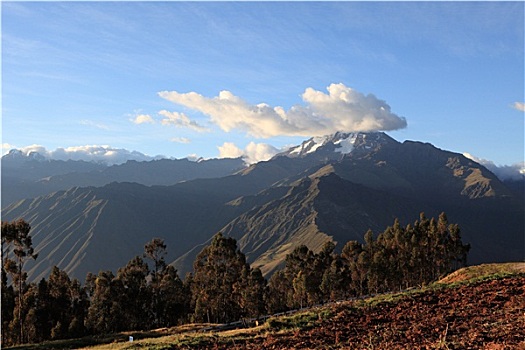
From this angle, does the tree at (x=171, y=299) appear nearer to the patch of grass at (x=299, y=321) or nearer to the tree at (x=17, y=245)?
the tree at (x=17, y=245)

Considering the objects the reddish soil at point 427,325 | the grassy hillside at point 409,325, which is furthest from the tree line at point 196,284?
the reddish soil at point 427,325

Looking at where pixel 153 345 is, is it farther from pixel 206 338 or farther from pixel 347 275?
pixel 347 275

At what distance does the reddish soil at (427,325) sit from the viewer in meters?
21.2

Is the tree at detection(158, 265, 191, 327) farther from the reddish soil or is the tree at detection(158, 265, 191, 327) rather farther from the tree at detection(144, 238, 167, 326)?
the reddish soil

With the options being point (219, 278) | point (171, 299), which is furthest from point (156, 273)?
point (219, 278)

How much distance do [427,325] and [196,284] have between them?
76.5 meters

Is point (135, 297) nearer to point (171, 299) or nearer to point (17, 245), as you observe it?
point (171, 299)

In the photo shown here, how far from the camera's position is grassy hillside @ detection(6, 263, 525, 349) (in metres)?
21.7

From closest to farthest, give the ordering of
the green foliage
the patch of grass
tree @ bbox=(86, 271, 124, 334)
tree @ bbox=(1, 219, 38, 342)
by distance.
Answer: the patch of grass
tree @ bbox=(1, 219, 38, 342)
tree @ bbox=(86, 271, 124, 334)
the green foliage

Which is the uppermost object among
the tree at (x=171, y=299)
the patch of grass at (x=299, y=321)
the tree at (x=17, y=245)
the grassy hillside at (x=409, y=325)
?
the tree at (x=17, y=245)

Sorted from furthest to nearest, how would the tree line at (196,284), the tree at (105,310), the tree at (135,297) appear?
the tree at (135,297) < the tree at (105,310) < the tree line at (196,284)

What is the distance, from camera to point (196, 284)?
318 feet

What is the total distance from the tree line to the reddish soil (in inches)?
2160

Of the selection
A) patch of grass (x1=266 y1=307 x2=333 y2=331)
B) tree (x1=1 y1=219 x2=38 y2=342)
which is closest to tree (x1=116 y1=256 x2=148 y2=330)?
tree (x1=1 y1=219 x2=38 y2=342)
